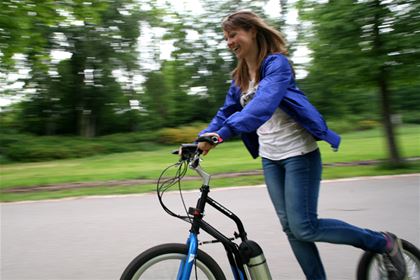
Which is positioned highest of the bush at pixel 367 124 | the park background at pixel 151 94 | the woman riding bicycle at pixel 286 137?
the woman riding bicycle at pixel 286 137

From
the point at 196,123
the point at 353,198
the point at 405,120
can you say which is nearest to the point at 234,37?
the point at 353,198

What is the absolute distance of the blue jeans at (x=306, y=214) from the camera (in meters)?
2.51

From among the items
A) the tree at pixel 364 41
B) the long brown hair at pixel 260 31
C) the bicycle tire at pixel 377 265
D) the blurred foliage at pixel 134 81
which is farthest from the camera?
the blurred foliage at pixel 134 81

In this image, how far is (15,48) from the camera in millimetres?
8961

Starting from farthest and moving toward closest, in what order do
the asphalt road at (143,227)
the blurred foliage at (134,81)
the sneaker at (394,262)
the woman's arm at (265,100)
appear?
1. the blurred foliage at (134,81)
2. the asphalt road at (143,227)
3. the sneaker at (394,262)
4. the woman's arm at (265,100)

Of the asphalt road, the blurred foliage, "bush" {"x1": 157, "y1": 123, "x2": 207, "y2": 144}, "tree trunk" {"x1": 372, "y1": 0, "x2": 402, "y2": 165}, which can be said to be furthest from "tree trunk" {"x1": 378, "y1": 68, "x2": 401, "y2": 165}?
"bush" {"x1": 157, "y1": 123, "x2": 207, "y2": 144}

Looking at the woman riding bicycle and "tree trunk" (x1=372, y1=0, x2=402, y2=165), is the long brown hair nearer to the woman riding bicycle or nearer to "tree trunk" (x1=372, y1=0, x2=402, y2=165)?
the woman riding bicycle

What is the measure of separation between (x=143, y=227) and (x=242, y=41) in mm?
3428

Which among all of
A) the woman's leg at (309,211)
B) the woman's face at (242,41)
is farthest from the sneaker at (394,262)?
the woman's face at (242,41)

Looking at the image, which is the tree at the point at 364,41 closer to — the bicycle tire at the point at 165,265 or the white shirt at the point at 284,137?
the white shirt at the point at 284,137

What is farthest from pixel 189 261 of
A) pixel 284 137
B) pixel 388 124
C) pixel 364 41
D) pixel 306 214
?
pixel 388 124

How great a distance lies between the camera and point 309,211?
8.22 ft

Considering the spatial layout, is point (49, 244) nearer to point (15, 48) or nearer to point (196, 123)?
point (15, 48)

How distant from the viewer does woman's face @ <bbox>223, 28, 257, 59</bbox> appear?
2.48m
